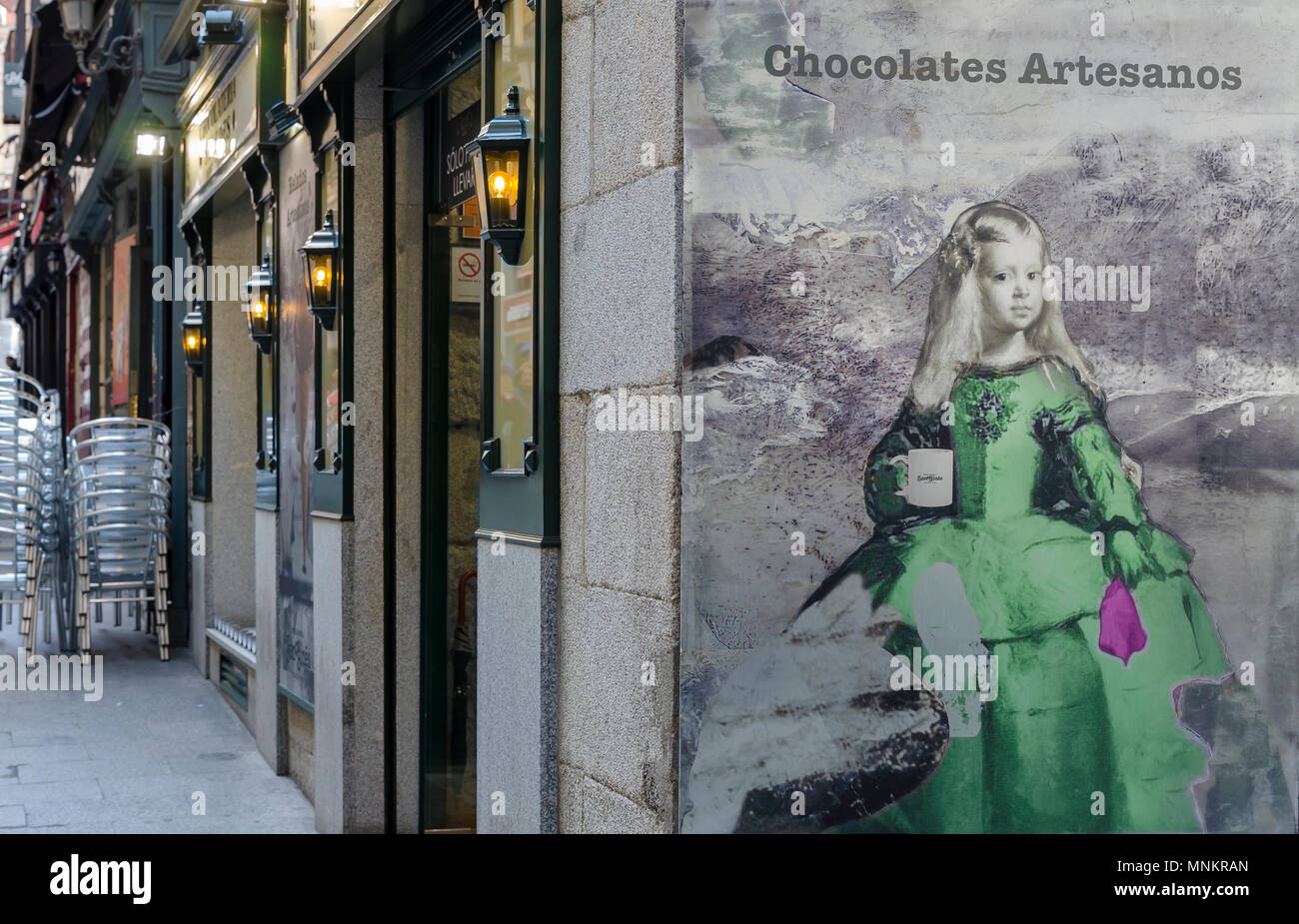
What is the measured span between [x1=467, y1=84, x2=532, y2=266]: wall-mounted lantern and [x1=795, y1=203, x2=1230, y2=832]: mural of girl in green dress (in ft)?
5.08

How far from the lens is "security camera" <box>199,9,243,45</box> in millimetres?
9570

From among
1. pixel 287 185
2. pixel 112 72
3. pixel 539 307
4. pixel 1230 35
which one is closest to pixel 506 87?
pixel 539 307

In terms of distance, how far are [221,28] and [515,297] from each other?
551cm

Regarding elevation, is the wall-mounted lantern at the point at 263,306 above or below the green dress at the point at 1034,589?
above

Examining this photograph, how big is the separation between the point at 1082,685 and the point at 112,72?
15441mm

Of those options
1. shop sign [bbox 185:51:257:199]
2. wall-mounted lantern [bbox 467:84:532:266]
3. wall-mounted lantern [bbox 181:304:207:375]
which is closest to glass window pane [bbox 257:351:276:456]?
shop sign [bbox 185:51:257:199]

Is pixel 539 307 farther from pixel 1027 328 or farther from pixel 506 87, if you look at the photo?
pixel 1027 328

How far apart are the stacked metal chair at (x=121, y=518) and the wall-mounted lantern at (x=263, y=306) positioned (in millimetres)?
3607

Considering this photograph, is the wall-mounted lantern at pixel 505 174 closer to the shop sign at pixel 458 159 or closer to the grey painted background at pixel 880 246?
the grey painted background at pixel 880 246

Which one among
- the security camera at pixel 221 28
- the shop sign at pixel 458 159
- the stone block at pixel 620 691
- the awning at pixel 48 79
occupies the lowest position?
the stone block at pixel 620 691

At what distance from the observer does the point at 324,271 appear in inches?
286

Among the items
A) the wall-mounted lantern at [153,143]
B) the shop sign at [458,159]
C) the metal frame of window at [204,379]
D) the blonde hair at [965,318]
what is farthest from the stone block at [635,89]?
the wall-mounted lantern at [153,143]

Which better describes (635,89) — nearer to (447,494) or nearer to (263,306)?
(447,494)

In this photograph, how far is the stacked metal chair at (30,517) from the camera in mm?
11984
